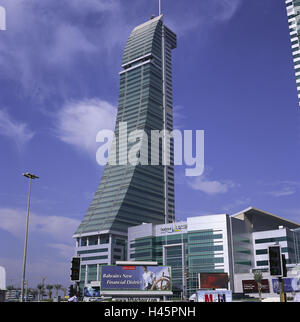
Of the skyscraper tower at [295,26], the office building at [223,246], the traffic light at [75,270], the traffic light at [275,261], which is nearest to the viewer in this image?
the traffic light at [275,261]

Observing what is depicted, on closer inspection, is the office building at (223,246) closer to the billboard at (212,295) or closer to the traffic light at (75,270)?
the billboard at (212,295)

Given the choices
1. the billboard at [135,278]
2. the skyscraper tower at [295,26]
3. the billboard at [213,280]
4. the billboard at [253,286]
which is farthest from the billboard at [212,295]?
the skyscraper tower at [295,26]

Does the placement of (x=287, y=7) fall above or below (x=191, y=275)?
above

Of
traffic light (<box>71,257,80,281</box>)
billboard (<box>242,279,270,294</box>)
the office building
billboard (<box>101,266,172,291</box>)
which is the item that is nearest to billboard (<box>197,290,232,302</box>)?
billboard (<box>101,266,172,291</box>)

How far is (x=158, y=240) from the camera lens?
580ft

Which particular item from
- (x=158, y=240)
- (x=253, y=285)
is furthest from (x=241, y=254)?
(x=158, y=240)

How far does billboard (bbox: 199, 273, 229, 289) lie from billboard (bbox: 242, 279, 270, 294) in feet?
28.3

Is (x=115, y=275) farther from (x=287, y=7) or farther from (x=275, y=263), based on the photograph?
(x=287, y=7)

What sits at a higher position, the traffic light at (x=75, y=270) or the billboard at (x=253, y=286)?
the traffic light at (x=75, y=270)

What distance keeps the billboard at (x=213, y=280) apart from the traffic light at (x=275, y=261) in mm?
110184

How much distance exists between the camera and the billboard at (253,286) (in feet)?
415

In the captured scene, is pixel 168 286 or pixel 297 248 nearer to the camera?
pixel 168 286

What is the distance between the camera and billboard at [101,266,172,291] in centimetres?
10731
